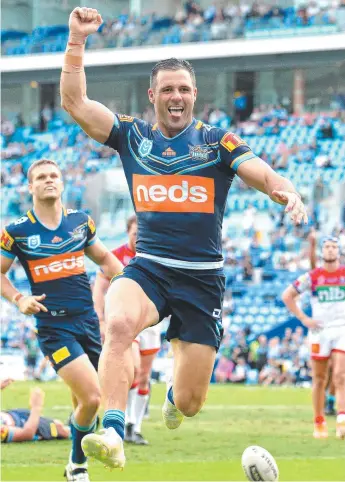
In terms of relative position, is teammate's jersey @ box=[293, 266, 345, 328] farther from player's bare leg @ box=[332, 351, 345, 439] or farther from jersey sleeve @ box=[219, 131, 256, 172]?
jersey sleeve @ box=[219, 131, 256, 172]

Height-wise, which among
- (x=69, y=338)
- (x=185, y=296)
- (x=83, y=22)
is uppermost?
(x=83, y=22)

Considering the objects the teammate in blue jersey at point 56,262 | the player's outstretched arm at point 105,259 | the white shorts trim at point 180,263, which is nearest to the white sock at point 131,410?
the teammate in blue jersey at point 56,262

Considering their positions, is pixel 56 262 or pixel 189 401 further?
pixel 56 262

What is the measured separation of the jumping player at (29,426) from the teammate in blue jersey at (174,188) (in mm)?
5173

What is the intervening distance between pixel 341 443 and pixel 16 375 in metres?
4.69

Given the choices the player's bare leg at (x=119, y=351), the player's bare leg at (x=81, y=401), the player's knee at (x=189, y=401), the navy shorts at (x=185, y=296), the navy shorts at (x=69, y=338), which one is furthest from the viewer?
the navy shorts at (x=69, y=338)

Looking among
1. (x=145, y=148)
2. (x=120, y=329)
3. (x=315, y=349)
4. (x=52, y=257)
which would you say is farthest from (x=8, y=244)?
(x=315, y=349)

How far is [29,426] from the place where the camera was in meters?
12.6

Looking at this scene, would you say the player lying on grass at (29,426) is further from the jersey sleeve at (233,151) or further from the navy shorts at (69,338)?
the jersey sleeve at (233,151)

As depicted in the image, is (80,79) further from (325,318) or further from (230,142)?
(325,318)

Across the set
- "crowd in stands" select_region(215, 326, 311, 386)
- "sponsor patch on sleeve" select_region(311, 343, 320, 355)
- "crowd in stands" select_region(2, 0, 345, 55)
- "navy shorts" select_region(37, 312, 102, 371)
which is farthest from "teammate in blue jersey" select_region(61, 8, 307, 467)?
"crowd in stands" select_region(2, 0, 345, 55)

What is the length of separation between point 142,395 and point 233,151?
6.21 meters

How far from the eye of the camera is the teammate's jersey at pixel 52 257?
9914 millimetres

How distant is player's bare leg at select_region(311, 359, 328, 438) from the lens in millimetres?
13523
